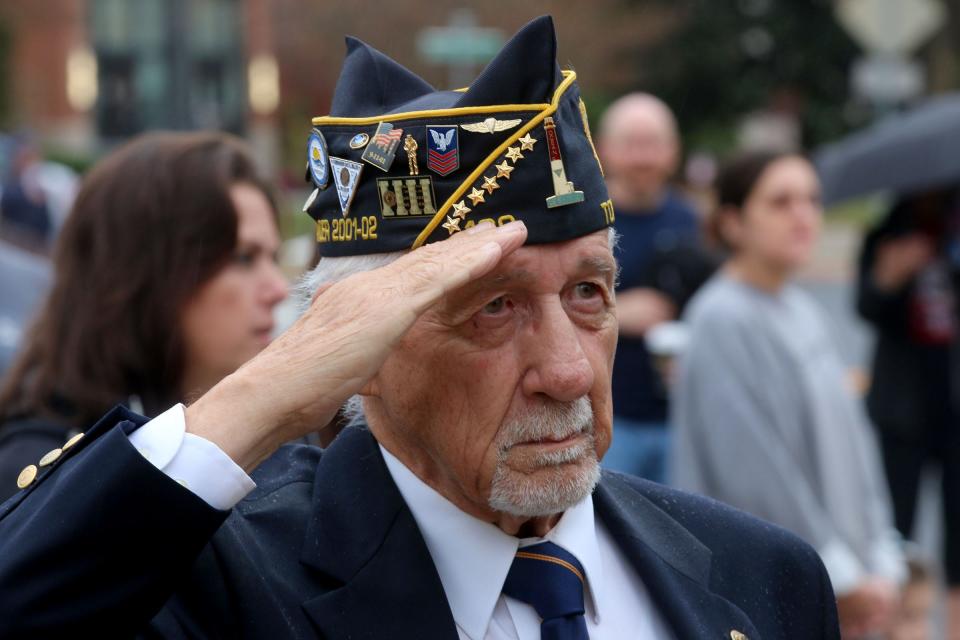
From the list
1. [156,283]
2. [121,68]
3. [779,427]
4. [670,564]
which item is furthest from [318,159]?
[121,68]

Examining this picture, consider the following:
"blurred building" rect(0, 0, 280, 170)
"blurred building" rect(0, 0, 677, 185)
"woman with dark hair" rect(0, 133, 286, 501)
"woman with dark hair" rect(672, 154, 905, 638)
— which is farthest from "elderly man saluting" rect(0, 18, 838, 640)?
"blurred building" rect(0, 0, 280, 170)

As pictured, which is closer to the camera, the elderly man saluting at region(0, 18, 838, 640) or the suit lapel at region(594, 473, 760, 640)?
the elderly man saluting at region(0, 18, 838, 640)

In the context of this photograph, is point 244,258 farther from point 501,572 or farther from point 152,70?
point 152,70

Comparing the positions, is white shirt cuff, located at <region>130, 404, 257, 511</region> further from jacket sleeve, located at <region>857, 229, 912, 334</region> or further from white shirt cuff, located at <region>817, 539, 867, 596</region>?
jacket sleeve, located at <region>857, 229, 912, 334</region>

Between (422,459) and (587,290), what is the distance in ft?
1.34

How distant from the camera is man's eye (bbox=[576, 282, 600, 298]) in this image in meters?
2.49

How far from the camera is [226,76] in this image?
156ft

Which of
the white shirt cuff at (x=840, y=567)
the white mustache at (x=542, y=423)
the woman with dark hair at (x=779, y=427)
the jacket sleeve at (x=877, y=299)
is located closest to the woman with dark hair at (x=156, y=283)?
the white mustache at (x=542, y=423)

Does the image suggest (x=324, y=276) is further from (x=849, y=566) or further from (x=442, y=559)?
(x=849, y=566)

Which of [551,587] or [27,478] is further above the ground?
[27,478]

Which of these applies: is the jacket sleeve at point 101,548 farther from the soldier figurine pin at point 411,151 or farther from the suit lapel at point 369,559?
the soldier figurine pin at point 411,151

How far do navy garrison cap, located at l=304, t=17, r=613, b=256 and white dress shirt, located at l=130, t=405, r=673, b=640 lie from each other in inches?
17.8

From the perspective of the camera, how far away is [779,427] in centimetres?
530

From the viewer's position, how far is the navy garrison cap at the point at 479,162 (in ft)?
7.87
